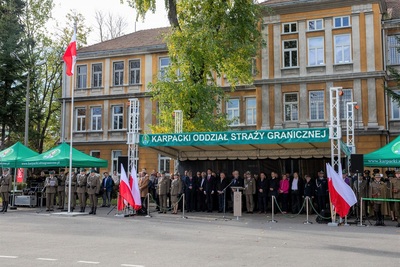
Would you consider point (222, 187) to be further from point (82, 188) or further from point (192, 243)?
point (192, 243)

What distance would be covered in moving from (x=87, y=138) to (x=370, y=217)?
2794cm

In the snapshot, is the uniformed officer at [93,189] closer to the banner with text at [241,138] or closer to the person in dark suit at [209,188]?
the banner with text at [241,138]

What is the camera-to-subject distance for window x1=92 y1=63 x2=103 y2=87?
4269cm

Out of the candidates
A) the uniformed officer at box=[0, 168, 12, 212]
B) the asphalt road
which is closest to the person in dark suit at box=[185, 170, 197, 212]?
the asphalt road

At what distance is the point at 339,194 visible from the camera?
1689 cm

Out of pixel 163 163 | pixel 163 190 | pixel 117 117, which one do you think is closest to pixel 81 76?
pixel 117 117

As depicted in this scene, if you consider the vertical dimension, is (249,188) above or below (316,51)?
below

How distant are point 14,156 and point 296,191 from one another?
14.3 m

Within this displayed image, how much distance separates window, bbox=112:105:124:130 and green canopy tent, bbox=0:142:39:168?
1530 cm

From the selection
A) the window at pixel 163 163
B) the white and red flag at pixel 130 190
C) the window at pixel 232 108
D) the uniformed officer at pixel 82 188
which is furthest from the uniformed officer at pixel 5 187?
the window at pixel 232 108

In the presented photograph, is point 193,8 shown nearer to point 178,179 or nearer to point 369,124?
point 178,179

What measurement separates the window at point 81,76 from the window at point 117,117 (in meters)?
3.93

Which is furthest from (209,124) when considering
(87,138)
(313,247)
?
(87,138)

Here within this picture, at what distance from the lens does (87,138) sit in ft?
139
